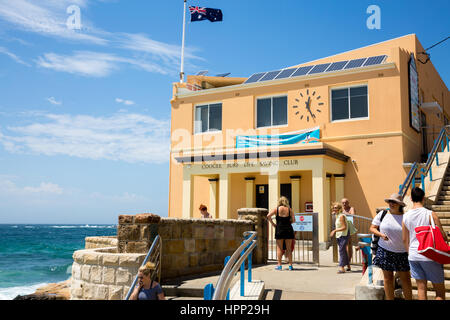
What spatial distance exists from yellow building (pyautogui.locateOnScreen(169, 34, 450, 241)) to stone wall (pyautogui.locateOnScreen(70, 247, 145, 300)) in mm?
9944

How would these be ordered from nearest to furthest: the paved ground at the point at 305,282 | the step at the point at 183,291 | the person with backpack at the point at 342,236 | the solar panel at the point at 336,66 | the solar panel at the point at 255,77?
the paved ground at the point at 305,282 < the step at the point at 183,291 < the person with backpack at the point at 342,236 < the solar panel at the point at 336,66 < the solar panel at the point at 255,77

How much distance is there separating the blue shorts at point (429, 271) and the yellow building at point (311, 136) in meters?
11.0

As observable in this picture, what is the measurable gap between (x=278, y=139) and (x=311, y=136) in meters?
1.53

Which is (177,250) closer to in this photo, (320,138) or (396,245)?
(396,245)

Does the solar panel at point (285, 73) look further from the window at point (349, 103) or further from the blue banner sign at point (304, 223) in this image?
the blue banner sign at point (304, 223)

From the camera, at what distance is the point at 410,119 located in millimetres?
18766

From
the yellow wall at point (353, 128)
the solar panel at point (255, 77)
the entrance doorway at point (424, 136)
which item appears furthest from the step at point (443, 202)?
the solar panel at point (255, 77)

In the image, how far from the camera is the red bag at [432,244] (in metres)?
5.02

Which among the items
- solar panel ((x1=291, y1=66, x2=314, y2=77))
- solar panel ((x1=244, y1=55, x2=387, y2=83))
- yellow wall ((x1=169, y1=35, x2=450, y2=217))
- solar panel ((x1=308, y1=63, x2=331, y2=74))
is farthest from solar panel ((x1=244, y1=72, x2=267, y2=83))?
solar panel ((x1=308, y1=63, x2=331, y2=74))

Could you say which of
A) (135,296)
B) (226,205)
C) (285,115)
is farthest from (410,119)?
(135,296)

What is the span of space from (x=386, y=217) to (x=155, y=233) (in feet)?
14.6

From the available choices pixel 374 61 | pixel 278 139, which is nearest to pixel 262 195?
pixel 278 139

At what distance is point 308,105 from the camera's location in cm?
1925

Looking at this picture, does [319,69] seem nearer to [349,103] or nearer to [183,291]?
[349,103]
